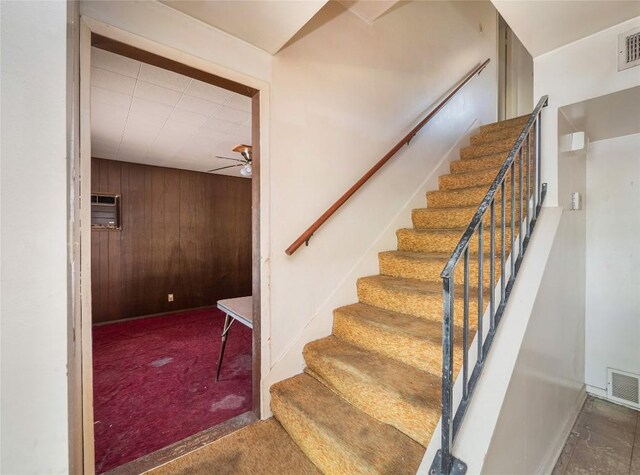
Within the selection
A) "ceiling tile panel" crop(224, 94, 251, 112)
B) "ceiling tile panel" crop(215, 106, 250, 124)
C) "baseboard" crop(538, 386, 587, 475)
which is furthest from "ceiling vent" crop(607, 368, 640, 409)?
"ceiling tile panel" crop(215, 106, 250, 124)

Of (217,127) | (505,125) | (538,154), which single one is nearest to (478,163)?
(505,125)

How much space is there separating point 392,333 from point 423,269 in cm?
65

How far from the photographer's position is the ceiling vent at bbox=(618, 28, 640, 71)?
1514 millimetres

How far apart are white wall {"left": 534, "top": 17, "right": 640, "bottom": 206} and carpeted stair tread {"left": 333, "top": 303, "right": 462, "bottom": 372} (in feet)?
3.60

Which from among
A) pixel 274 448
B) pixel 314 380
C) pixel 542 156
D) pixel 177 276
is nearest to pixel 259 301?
pixel 314 380

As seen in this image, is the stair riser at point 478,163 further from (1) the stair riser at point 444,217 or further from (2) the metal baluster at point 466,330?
(2) the metal baluster at point 466,330

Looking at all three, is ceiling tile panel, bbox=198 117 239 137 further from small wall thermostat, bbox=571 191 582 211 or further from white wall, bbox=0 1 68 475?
small wall thermostat, bbox=571 191 582 211

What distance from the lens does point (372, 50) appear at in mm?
2447

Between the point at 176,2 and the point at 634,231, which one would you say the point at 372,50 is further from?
the point at 634,231

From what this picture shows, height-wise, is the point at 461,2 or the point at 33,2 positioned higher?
the point at 461,2

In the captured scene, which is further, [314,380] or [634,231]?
[634,231]

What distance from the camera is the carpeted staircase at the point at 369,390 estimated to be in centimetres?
130

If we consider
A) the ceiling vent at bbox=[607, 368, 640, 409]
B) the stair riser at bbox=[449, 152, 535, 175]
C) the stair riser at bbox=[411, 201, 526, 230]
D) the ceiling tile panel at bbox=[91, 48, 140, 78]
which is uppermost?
the ceiling tile panel at bbox=[91, 48, 140, 78]

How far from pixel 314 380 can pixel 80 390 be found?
1.20m
